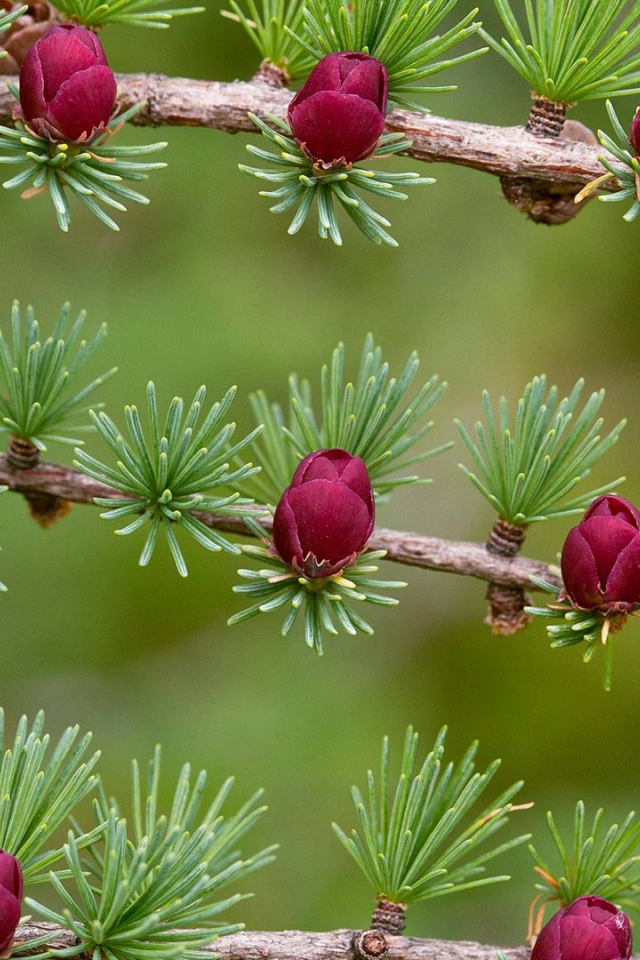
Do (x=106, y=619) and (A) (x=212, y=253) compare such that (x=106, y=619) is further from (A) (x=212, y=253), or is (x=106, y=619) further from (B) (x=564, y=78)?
(B) (x=564, y=78)

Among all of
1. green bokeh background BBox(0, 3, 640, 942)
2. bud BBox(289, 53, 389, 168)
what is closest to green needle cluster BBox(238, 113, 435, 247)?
bud BBox(289, 53, 389, 168)

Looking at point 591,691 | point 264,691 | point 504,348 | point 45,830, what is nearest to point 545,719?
point 591,691

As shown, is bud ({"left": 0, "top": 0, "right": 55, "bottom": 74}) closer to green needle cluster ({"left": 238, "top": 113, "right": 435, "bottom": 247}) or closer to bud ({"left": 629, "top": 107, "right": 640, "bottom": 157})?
green needle cluster ({"left": 238, "top": 113, "right": 435, "bottom": 247})

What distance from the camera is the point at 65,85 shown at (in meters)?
0.44

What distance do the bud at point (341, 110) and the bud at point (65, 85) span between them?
82mm

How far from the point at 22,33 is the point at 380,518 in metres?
0.97

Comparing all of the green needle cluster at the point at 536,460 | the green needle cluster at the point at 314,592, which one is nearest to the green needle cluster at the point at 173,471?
the green needle cluster at the point at 314,592

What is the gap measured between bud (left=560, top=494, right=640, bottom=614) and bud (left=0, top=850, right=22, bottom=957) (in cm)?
26

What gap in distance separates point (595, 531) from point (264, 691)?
0.84 metres

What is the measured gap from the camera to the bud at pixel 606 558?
47 cm

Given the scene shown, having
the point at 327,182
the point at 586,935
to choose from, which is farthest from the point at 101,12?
the point at 586,935

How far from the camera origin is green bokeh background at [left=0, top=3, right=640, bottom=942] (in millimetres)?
1217

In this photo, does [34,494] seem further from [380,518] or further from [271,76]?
[380,518]

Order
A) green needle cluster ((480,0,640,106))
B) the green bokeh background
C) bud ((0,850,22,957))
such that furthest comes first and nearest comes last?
the green bokeh background < green needle cluster ((480,0,640,106)) < bud ((0,850,22,957))
